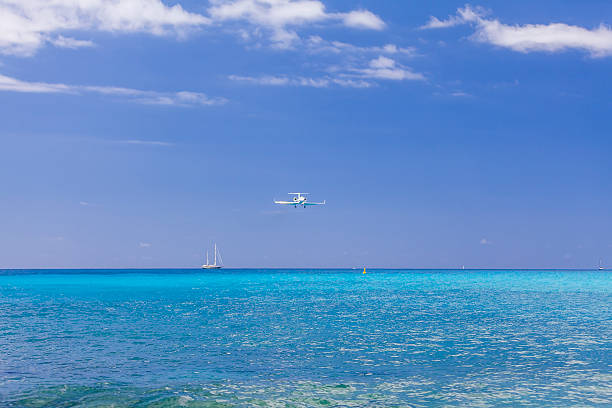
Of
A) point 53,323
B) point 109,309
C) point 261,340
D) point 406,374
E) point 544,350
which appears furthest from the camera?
point 109,309

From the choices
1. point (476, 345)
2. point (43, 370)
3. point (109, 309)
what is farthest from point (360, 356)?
point (109, 309)

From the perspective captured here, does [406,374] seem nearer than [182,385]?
No

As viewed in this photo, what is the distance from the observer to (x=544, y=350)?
28.7m

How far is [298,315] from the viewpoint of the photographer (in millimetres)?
48375

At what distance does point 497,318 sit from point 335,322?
13589 mm

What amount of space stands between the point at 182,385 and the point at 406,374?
28.8 ft

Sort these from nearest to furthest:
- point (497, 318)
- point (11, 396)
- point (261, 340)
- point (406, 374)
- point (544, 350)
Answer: point (11, 396) → point (406, 374) → point (544, 350) → point (261, 340) → point (497, 318)

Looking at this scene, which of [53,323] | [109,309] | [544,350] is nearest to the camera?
[544,350]

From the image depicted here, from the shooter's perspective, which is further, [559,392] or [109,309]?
[109,309]

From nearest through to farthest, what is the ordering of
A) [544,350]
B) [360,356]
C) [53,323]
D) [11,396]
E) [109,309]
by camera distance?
[11,396] → [360,356] → [544,350] → [53,323] → [109,309]

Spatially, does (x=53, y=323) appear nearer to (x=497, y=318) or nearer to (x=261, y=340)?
(x=261, y=340)

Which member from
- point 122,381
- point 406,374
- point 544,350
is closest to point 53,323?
point 122,381

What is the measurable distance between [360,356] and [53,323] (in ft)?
86.9

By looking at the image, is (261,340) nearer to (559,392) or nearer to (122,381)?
(122,381)
